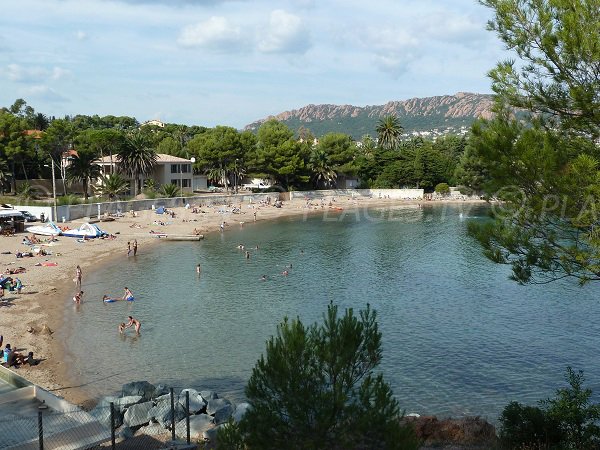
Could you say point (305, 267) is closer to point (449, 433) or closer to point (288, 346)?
point (449, 433)

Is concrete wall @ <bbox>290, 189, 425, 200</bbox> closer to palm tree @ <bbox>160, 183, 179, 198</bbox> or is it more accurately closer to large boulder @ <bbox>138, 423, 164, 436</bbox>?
palm tree @ <bbox>160, 183, 179, 198</bbox>

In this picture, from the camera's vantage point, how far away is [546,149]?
36.1 feet

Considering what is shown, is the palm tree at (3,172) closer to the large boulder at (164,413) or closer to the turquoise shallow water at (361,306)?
the turquoise shallow water at (361,306)

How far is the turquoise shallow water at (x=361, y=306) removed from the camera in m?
21.5

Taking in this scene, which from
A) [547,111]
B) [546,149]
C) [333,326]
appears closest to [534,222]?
[546,149]

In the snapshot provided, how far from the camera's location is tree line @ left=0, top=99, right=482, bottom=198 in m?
70.3

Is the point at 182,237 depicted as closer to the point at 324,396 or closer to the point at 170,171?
the point at 170,171

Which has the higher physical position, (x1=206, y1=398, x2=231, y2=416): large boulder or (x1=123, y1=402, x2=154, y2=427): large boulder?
(x1=123, y1=402, x2=154, y2=427): large boulder

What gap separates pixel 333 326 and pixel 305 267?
3604cm

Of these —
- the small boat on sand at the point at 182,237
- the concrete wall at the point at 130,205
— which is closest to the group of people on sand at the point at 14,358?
the small boat on sand at the point at 182,237

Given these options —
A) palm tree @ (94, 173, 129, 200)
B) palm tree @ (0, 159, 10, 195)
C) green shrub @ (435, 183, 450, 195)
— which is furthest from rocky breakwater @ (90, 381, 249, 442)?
green shrub @ (435, 183, 450, 195)

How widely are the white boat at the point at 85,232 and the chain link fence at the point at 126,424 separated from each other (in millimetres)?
36539

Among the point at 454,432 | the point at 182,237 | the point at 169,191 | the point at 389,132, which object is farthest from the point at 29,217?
the point at 389,132

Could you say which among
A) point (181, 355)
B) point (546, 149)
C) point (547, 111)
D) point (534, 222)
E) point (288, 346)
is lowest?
point (181, 355)
